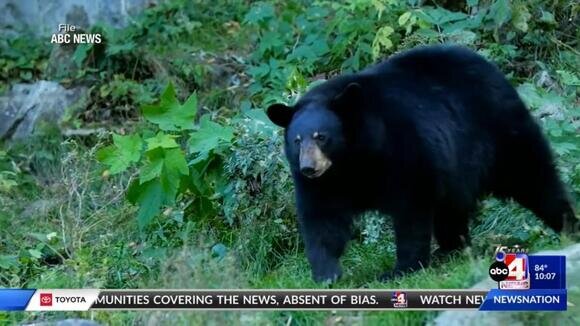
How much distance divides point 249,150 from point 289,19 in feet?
12.2

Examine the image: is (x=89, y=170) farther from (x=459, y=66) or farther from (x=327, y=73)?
(x=459, y=66)

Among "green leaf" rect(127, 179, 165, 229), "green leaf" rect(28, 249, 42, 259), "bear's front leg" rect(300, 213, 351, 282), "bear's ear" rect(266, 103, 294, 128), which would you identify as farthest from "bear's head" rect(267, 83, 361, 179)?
"green leaf" rect(28, 249, 42, 259)

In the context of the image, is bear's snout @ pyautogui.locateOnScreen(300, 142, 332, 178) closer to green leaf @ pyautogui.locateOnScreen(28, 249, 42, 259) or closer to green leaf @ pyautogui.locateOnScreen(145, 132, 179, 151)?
green leaf @ pyautogui.locateOnScreen(145, 132, 179, 151)

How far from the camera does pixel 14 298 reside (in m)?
7.17

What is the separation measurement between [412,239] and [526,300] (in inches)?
50.9

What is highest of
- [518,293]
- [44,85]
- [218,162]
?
[518,293]

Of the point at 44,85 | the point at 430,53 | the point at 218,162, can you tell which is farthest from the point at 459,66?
the point at 44,85

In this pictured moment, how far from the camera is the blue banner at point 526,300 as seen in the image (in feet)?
20.0

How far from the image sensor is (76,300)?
7.14 m

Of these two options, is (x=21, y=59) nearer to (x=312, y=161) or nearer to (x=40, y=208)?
(x=40, y=208)

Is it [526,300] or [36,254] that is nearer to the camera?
[526,300]

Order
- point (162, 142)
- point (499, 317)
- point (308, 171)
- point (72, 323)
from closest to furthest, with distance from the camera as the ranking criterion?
point (499, 317)
point (72, 323)
point (308, 171)
point (162, 142)

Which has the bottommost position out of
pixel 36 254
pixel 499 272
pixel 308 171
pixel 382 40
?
Result: pixel 36 254
